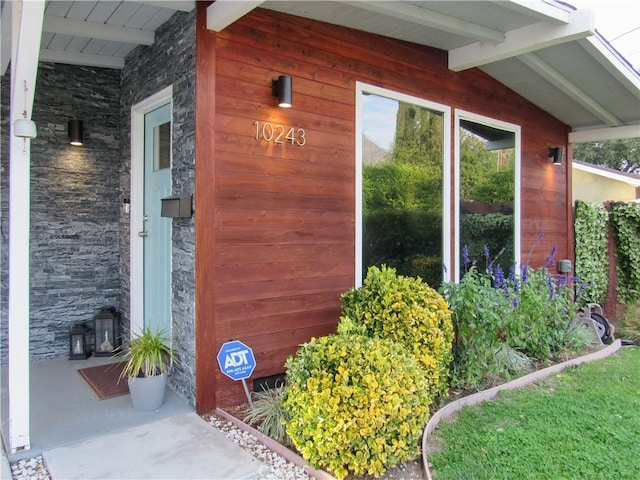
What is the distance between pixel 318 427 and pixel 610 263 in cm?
656

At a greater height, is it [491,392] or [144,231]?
[144,231]

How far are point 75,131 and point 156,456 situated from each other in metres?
2.94

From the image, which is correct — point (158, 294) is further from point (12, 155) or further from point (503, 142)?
point (503, 142)

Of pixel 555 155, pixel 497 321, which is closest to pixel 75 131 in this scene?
pixel 497 321

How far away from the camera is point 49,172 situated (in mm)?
4141

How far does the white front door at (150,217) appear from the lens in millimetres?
3768

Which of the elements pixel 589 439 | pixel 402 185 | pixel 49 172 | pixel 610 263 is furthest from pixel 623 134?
pixel 49 172

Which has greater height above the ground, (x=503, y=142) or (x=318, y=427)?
(x=503, y=142)

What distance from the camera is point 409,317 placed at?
3158mm

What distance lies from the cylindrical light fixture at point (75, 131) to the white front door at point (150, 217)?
1.57ft

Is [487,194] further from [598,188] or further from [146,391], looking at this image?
[598,188]

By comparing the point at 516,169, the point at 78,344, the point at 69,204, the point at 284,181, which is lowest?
the point at 78,344

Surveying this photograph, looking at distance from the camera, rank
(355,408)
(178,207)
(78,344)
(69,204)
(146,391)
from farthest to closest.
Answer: (69,204), (78,344), (178,207), (146,391), (355,408)

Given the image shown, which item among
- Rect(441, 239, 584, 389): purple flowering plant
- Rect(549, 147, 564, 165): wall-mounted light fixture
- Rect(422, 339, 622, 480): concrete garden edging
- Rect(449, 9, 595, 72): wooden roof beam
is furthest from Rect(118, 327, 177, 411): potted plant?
Rect(549, 147, 564, 165): wall-mounted light fixture
